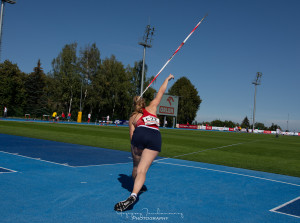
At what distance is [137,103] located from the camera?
4754 millimetres

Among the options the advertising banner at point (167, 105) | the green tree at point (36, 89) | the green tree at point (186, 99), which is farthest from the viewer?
the green tree at point (186, 99)

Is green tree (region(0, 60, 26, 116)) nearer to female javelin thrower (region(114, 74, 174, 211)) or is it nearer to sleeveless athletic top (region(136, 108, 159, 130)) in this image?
female javelin thrower (region(114, 74, 174, 211))

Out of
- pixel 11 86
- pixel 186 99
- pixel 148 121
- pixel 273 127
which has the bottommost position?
pixel 148 121

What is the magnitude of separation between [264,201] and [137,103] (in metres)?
3.33

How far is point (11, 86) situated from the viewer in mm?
57688

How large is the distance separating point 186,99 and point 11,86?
142 feet

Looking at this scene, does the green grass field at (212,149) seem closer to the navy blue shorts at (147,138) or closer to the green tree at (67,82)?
the navy blue shorts at (147,138)

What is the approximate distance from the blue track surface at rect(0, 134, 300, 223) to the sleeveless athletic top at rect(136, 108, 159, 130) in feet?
4.55

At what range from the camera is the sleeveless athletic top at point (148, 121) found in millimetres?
4570

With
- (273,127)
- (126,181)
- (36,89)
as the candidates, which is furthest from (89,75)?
(273,127)

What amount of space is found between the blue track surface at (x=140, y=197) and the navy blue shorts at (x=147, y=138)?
1045 millimetres

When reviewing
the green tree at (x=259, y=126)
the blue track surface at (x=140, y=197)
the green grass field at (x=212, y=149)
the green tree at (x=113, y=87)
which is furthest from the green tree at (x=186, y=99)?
the blue track surface at (x=140, y=197)

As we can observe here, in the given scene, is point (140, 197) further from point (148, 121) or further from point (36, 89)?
point (36, 89)

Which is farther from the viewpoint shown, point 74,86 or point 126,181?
point 74,86
